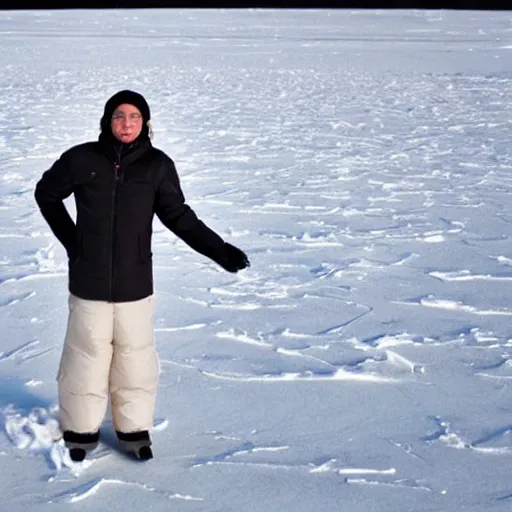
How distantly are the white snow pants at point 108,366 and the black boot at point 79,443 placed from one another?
0.6 inches

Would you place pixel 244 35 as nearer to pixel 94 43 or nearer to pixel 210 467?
pixel 94 43

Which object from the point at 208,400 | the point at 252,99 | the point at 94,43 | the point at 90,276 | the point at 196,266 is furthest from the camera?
the point at 94,43

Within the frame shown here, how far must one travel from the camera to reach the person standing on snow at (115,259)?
2547mm

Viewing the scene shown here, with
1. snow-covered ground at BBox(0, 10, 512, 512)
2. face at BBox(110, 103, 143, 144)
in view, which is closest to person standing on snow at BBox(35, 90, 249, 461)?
face at BBox(110, 103, 143, 144)

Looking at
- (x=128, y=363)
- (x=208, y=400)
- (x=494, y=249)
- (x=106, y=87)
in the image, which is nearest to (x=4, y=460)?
(x=128, y=363)

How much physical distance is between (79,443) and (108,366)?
21 cm

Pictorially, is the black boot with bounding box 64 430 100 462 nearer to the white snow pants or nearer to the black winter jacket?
the white snow pants

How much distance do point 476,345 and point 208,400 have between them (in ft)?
3.65

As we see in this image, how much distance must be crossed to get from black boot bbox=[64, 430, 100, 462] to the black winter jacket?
366 millimetres

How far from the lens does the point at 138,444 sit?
8.77 feet

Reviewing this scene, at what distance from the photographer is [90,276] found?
2.56 metres

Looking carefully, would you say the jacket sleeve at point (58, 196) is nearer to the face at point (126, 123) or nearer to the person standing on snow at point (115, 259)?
the person standing on snow at point (115, 259)

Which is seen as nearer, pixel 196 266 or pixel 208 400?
pixel 208 400

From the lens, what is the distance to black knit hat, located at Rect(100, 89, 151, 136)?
8.22 ft
